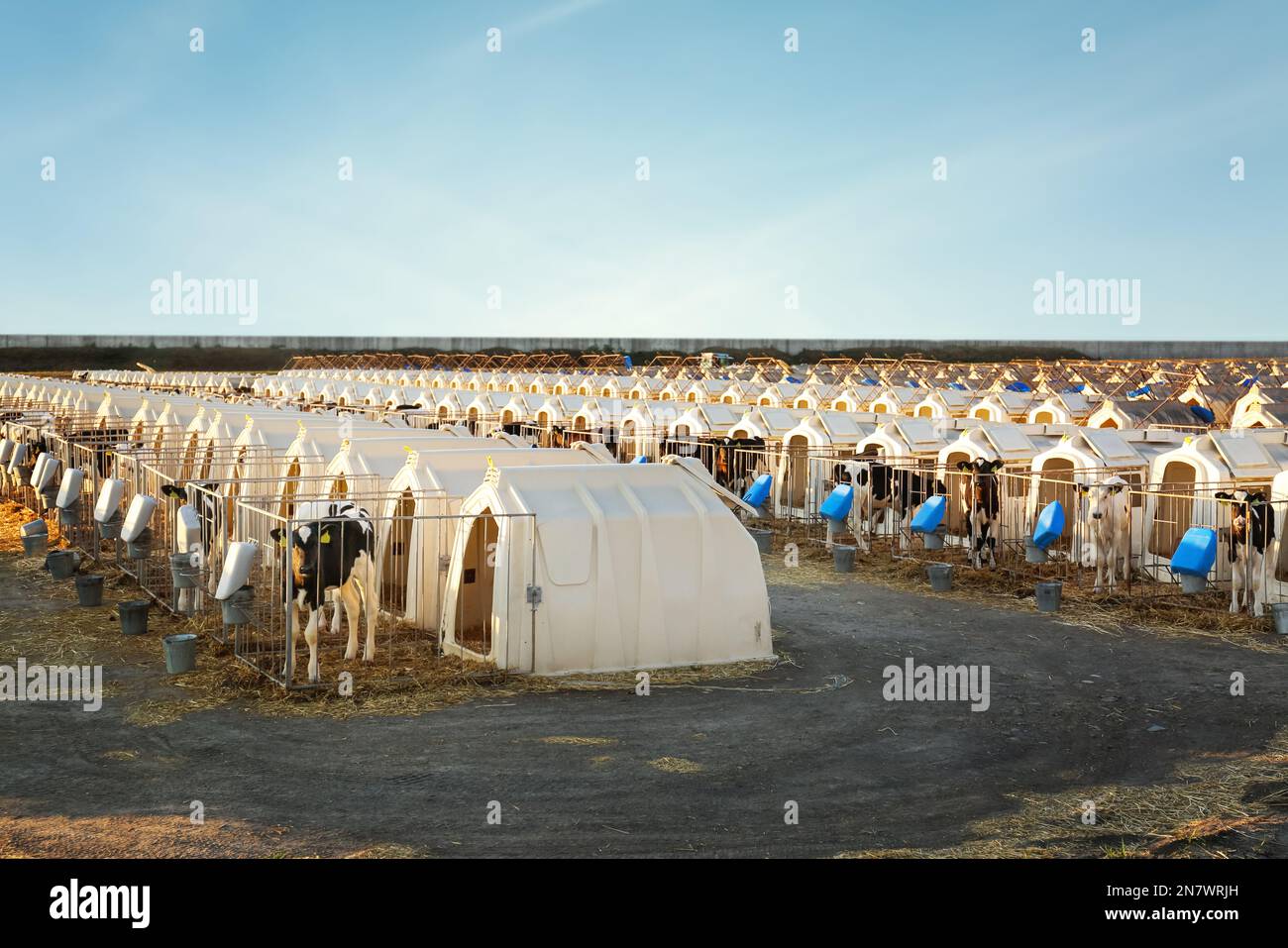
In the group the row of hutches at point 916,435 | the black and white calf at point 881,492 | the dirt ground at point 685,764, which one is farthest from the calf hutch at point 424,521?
the black and white calf at point 881,492

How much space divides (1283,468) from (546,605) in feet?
48.6

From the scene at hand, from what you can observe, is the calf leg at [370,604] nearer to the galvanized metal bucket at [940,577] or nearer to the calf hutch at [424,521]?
the calf hutch at [424,521]

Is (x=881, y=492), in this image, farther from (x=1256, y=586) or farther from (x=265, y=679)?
(x=265, y=679)

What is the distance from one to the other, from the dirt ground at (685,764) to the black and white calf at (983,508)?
670 centimetres

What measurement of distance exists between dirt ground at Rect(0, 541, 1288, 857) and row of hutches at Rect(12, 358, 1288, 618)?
7.01m

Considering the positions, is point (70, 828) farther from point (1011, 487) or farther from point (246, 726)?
point (1011, 487)

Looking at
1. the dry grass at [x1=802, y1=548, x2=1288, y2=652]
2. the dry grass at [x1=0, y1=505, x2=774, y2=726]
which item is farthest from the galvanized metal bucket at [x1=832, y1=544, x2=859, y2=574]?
the dry grass at [x1=0, y1=505, x2=774, y2=726]

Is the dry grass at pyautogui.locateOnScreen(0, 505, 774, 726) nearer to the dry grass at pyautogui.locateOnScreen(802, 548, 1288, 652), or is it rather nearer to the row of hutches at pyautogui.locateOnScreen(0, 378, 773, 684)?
the row of hutches at pyautogui.locateOnScreen(0, 378, 773, 684)

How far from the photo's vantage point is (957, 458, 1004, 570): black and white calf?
22.4 m

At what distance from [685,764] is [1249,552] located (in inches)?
437

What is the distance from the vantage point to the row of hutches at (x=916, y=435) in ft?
73.4

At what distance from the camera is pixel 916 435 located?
1126 inches

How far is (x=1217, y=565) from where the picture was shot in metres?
20.2
